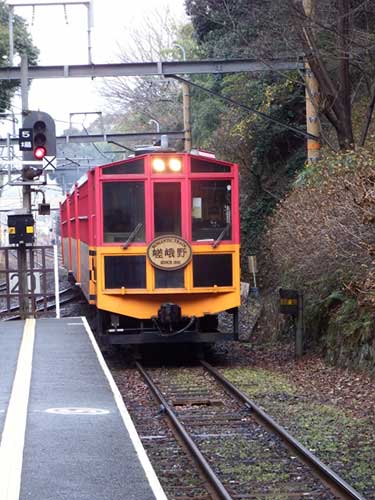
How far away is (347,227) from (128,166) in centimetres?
412

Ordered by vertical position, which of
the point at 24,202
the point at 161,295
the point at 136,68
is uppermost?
the point at 136,68

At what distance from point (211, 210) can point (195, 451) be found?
6.46 meters

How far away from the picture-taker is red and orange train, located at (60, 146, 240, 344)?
14.0m

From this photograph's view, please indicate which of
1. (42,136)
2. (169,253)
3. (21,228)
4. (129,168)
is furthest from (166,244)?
(21,228)

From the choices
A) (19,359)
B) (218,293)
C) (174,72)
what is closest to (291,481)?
(19,359)

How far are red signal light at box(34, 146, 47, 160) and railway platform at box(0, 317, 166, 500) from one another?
15.1 ft

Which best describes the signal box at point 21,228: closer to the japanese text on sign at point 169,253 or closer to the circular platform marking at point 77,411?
the japanese text on sign at point 169,253

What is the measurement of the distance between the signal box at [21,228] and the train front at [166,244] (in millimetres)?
3718

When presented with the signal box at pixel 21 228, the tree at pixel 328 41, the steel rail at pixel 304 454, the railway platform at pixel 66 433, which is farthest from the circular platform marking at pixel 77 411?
the signal box at pixel 21 228

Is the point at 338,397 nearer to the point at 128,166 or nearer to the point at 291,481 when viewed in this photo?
the point at 291,481

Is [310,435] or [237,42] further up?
[237,42]

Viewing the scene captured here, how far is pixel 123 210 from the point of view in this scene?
1422 centimetres

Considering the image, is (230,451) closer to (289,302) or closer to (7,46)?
(289,302)

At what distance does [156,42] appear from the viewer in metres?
45.9
